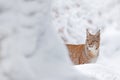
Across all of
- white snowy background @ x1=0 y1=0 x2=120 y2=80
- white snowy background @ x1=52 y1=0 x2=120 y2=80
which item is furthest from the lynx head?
white snowy background @ x1=0 y1=0 x2=120 y2=80

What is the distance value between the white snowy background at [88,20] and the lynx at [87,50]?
1.10m

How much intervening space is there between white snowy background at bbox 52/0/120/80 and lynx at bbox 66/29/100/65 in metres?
1.10

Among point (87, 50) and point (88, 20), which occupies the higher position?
point (88, 20)

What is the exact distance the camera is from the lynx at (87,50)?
751 cm

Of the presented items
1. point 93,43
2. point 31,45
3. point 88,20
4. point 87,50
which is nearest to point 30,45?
point 31,45

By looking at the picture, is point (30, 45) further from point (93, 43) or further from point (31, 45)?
point (93, 43)

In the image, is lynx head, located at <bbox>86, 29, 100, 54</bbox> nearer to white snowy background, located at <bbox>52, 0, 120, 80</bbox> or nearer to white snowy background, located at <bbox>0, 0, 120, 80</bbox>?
white snowy background, located at <bbox>52, 0, 120, 80</bbox>

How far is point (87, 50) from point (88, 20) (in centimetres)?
304

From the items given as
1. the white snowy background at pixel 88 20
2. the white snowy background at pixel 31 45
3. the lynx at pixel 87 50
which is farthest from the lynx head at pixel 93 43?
the white snowy background at pixel 31 45

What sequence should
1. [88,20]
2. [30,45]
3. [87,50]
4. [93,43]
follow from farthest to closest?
[88,20]
[87,50]
[93,43]
[30,45]

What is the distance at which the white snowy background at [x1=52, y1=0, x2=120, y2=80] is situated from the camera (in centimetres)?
943

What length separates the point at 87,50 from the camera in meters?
7.63

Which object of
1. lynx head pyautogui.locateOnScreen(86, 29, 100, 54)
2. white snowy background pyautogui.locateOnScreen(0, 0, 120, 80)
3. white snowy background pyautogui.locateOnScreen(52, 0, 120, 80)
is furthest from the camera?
white snowy background pyautogui.locateOnScreen(52, 0, 120, 80)

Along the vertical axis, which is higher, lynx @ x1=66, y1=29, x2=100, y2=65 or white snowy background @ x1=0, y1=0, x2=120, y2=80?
white snowy background @ x1=0, y1=0, x2=120, y2=80
